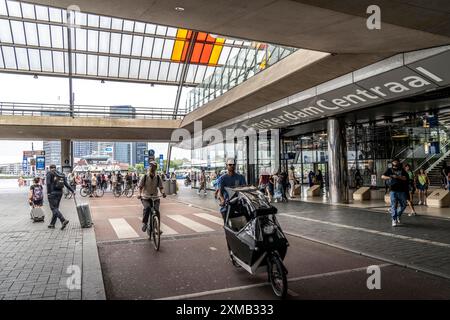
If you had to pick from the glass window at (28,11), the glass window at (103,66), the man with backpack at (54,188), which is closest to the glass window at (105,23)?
the glass window at (103,66)

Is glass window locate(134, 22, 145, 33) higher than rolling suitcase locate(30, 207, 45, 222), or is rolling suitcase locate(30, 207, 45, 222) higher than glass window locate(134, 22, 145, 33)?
glass window locate(134, 22, 145, 33)

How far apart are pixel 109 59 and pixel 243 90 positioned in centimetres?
1945

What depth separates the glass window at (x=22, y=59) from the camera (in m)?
30.7

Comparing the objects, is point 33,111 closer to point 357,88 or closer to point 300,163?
point 300,163

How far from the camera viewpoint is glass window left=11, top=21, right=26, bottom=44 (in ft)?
93.6

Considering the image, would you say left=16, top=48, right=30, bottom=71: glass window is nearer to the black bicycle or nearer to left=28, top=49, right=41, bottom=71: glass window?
left=28, top=49, right=41, bottom=71: glass window

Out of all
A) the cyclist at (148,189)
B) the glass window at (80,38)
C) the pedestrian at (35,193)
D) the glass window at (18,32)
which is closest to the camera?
the cyclist at (148,189)

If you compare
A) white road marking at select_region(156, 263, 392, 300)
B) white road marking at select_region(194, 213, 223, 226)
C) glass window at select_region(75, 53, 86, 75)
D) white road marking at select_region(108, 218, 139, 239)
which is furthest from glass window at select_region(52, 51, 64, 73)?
white road marking at select_region(156, 263, 392, 300)

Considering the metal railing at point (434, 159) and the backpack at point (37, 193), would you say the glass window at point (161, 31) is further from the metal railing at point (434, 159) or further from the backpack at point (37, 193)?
the backpack at point (37, 193)

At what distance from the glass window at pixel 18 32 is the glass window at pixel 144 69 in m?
9.57

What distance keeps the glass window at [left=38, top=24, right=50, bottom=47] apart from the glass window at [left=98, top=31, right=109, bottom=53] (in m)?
4.00

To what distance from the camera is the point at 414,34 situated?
7.95 metres

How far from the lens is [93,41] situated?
102 ft

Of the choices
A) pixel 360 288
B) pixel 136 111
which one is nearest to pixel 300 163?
pixel 136 111
